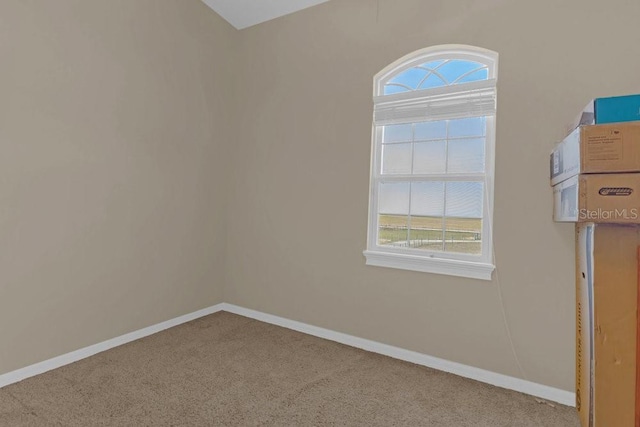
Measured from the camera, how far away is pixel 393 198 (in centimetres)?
305

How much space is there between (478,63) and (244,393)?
2829mm

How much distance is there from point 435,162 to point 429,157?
0.07m

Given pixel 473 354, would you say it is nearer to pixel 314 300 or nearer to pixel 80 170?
pixel 314 300

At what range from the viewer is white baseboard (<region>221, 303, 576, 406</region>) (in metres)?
2.36

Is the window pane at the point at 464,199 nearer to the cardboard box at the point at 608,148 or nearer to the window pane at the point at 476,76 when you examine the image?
the window pane at the point at 476,76

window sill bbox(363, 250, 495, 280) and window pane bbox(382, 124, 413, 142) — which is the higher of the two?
window pane bbox(382, 124, 413, 142)

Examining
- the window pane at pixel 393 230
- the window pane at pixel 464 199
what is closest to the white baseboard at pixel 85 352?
the window pane at pixel 393 230

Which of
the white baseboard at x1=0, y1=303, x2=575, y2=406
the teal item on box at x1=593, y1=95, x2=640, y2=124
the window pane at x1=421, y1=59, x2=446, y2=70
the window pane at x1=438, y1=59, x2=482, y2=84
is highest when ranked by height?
the window pane at x1=421, y1=59, x2=446, y2=70

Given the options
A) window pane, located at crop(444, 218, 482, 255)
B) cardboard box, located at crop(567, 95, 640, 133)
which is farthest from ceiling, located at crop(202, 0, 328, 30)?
cardboard box, located at crop(567, 95, 640, 133)

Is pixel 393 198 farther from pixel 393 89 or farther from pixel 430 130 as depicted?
pixel 393 89

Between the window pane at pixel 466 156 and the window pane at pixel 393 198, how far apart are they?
40cm

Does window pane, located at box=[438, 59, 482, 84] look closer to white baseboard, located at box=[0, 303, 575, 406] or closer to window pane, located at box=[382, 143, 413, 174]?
window pane, located at box=[382, 143, 413, 174]

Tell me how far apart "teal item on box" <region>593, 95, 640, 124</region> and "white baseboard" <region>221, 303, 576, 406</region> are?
68.0 inches

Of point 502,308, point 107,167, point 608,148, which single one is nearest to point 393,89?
point 608,148
